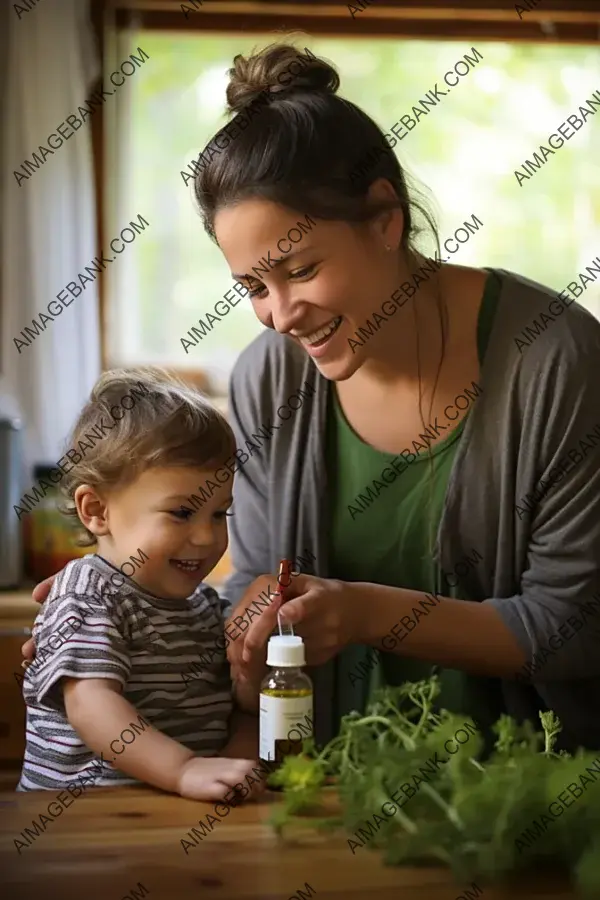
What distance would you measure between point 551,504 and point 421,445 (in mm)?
195

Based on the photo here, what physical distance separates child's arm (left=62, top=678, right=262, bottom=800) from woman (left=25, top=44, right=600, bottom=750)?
0.17 metres

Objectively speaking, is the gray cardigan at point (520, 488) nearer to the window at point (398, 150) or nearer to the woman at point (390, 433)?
the woman at point (390, 433)

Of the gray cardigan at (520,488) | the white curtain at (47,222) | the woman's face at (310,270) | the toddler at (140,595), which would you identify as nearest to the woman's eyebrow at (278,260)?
the woman's face at (310,270)

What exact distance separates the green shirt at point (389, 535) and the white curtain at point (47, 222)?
1.33 m

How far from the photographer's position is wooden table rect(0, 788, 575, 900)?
0.83 metres

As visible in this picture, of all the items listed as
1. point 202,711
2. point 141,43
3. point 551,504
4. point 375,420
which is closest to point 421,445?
point 375,420

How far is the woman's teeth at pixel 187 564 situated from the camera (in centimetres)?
132

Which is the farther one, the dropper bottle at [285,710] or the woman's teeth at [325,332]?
the woman's teeth at [325,332]

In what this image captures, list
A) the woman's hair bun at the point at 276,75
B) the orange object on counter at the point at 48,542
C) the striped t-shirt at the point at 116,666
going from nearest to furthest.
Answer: the striped t-shirt at the point at 116,666, the woman's hair bun at the point at 276,75, the orange object on counter at the point at 48,542

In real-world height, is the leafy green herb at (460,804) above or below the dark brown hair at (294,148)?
below

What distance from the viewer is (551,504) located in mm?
1462

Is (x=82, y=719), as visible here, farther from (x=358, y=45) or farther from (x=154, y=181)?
(x=358, y=45)


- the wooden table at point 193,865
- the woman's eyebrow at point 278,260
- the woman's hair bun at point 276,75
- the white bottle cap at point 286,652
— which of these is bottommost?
the wooden table at point 193,865

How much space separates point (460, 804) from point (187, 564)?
57 centimetres
